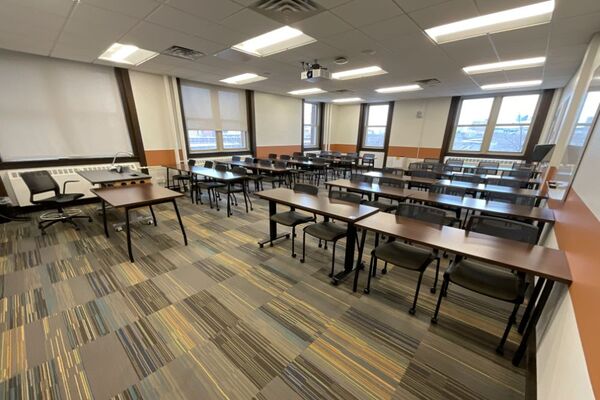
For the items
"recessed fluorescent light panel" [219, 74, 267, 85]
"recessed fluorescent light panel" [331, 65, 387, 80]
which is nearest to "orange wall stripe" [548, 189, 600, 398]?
"recessed fluorescent light panel" [331, 65, 387, 80]

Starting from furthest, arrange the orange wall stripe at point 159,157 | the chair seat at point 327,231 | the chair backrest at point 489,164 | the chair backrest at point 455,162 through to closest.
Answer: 1. the chair backrest at point 455,162
2. the chair backrest at point 489,164
3. the orange wall stripe at point 159,157
4. the chair seat at point 327,231

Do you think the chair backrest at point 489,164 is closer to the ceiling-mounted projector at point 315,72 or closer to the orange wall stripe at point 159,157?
the ceiling-mounted projector at point 315,72

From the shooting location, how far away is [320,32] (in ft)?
10.1

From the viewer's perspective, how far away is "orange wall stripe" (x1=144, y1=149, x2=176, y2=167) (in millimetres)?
Result: 5857

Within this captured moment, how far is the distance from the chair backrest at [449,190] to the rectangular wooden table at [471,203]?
0.42ft

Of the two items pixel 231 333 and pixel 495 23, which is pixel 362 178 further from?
pixel 231 333

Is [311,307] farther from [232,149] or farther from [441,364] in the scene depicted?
[232,149]

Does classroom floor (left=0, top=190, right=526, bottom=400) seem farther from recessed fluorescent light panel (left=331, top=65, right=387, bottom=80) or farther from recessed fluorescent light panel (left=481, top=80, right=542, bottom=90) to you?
recessed fluorescent light panel (left=481, top=80, right=542, bottom=90)

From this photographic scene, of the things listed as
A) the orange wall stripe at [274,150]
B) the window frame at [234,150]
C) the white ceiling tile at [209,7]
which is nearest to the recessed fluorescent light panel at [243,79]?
the window frame at [234,150]

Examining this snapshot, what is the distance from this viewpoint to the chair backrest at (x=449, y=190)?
344 cm

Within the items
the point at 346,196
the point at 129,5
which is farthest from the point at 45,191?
the point at 346,196

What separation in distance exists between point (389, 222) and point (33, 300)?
3503mm

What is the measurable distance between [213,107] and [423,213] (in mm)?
6449

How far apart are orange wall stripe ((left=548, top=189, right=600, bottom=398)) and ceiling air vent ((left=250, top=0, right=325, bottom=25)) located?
2.90 meters
